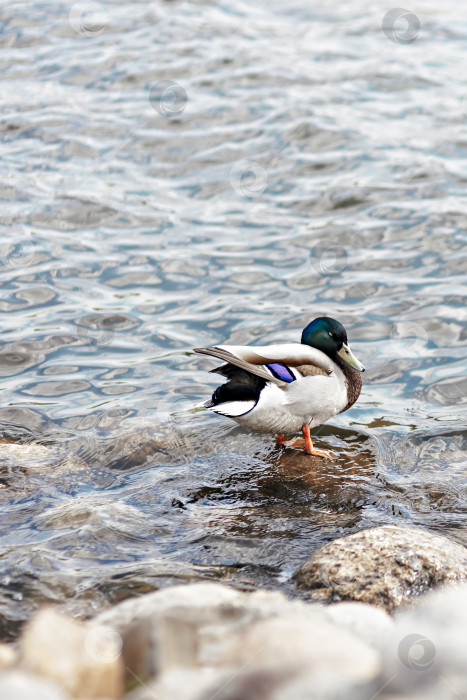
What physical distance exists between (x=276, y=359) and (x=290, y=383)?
20 cm

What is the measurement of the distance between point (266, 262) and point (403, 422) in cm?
293

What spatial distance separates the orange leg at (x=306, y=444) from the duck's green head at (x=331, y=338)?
1.89 ft

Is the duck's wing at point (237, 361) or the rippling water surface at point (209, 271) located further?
the duck's wing at point (237, 361)

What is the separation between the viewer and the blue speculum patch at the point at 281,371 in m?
5.97

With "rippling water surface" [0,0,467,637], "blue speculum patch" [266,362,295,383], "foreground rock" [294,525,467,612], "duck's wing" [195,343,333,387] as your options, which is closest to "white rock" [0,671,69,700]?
"rippling water surface" [0,0,467,637]

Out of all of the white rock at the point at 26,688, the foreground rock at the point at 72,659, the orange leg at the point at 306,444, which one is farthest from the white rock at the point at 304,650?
the orange leg at the point at 306,444

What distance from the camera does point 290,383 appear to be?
6066 mm

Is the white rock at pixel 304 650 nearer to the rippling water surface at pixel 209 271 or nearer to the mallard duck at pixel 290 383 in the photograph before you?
the rippling water surface at pixel 209 271

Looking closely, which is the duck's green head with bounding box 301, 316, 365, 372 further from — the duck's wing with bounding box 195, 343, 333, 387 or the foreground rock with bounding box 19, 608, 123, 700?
the foreground rock with bounding box 19, 608, 123, 700

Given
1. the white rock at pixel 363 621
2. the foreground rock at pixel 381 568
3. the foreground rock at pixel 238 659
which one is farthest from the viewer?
the foreground rock at pixel 381 568

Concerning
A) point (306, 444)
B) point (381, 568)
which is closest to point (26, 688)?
point (381, 568)

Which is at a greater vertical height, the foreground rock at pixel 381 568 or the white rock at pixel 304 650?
the white rock at pixel 304 650

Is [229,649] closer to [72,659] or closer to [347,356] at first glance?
[72,659]

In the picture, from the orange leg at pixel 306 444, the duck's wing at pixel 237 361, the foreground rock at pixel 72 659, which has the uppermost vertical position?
the foreground rock at pixel 72 659
